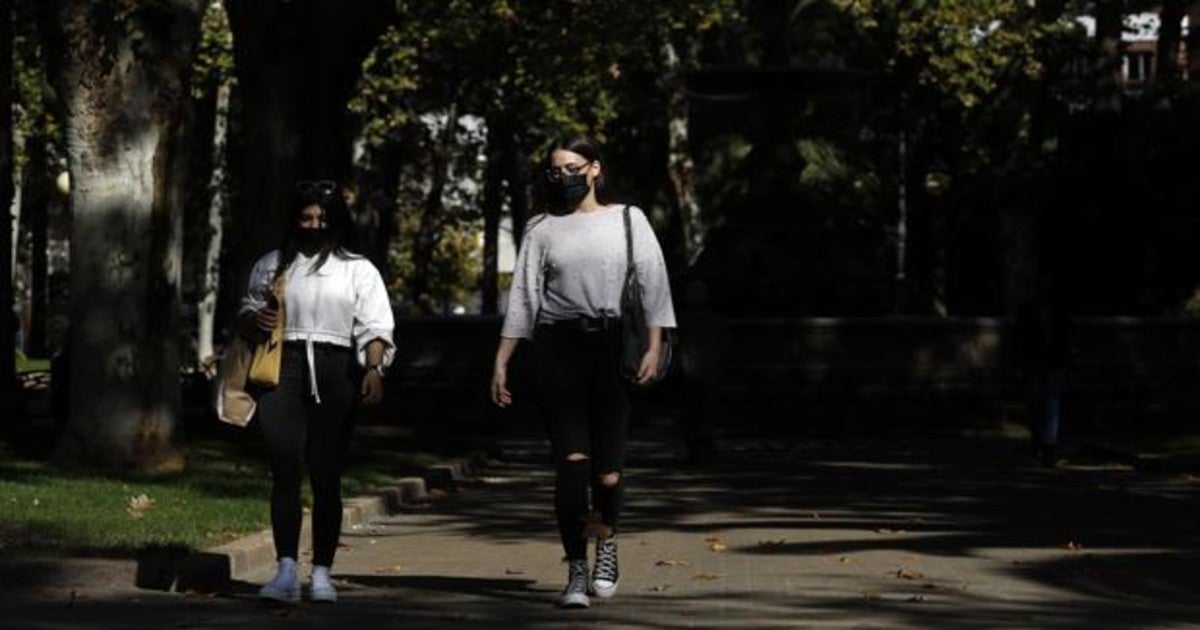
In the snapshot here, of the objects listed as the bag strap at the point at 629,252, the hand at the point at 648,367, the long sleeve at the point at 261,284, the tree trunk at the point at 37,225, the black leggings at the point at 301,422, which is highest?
the bag strap at the point at 629,252

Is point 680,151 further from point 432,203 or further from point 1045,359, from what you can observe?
point 1045,359

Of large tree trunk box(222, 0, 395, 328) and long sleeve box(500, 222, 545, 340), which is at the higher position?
large tree trunk box(222, 0, 395, 328)

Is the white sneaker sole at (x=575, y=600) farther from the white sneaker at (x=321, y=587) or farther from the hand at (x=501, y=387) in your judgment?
the white sneaker at (x=321, y=587)

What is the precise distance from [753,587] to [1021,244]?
4674cm

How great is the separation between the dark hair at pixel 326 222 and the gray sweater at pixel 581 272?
0.80 metres

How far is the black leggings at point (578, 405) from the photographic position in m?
11.7

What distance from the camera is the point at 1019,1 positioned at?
4728 cm

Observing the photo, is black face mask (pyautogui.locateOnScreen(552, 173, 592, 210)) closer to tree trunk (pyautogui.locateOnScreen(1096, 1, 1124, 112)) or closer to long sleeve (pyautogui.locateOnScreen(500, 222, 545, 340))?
long sleeve (pyautogui.locateOnScreen(500, 222, 545, 340))

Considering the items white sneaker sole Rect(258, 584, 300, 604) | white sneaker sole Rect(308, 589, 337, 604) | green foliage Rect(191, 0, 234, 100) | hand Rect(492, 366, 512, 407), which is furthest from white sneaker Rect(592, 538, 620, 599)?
green foliage Rect(191, 0, 234, 100)

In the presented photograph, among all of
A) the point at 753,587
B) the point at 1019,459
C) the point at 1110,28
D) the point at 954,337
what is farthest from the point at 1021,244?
the point at 753,587

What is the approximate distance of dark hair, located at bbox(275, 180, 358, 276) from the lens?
39.7 ft

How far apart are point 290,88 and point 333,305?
563 inches

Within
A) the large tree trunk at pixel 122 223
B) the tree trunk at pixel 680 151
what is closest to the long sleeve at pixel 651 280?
the large tree trunk at pixel 122 223

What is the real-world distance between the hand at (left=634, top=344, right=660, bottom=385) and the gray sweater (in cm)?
11
